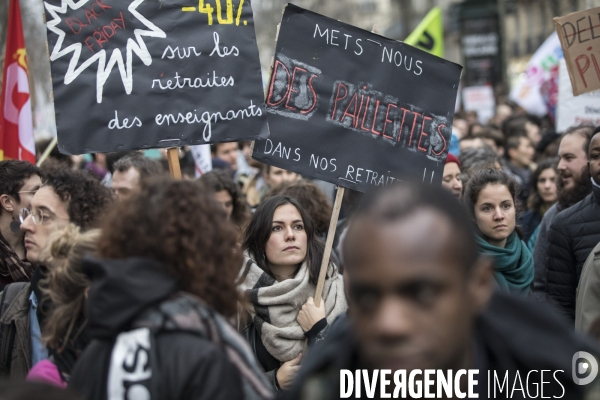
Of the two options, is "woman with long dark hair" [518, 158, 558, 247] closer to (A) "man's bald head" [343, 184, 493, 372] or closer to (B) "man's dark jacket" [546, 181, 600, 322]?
(B) "man's dark jacket" [546, 181, 600, 322]

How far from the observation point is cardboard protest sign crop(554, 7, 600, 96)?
6.19 meters

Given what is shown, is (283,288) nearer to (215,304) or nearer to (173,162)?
(173,162)

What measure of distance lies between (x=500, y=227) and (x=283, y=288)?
1472mm

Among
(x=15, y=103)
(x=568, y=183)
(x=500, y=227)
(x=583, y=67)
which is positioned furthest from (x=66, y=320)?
(x=583, y=67)

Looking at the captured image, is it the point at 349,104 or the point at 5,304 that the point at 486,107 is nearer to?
the point at 349,104

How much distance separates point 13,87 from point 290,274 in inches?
112

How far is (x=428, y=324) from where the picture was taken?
1.68 meters

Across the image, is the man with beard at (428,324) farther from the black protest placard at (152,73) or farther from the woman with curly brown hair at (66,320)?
the black protest placard at (152,73)

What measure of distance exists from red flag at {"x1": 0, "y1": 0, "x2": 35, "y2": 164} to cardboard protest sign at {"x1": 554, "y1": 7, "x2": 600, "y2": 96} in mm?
3995

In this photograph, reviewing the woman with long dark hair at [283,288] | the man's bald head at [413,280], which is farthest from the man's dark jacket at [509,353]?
the woman with long dark hair at [283,288]

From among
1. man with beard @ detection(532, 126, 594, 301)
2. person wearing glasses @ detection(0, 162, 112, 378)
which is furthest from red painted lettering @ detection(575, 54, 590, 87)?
person wearing glasses @ detection(0, 162, 112, 378)

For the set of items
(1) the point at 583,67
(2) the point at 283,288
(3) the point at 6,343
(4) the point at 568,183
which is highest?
(1) the point at 583,67

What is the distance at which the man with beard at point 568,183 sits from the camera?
18.4ft

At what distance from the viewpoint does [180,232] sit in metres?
2.31
